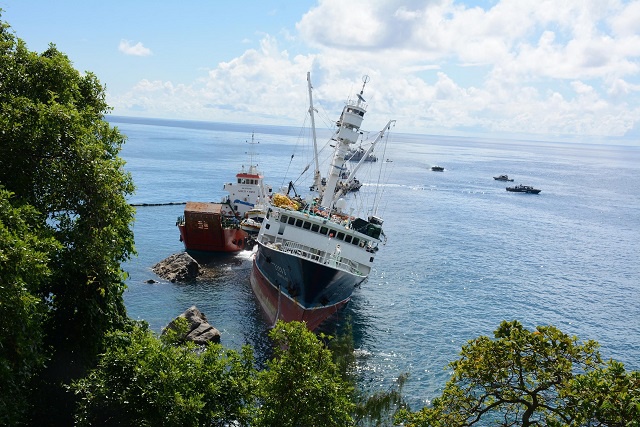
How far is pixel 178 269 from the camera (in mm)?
49250

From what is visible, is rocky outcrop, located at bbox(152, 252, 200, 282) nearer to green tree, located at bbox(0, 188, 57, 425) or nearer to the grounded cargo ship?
the grounded cargo ship

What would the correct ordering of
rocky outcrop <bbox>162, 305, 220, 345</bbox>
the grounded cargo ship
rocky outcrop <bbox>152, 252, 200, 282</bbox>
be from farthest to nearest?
rocky outcrop <bbox>152, 252, 200, 282</bbox> < the grounded cargo ship < rocky outcrop <bbox>162, 305, 220, 345</bbox>

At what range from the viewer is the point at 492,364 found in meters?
14.0

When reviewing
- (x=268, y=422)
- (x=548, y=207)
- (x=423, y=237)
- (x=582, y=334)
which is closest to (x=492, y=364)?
(x=268, y=422)

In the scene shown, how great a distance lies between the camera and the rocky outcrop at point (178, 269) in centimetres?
4881

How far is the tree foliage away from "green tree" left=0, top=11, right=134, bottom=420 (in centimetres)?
1122

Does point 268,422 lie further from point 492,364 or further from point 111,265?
point 111,265

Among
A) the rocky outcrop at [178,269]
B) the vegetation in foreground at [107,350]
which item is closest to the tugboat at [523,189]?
the rocky outcrop at [178,269]

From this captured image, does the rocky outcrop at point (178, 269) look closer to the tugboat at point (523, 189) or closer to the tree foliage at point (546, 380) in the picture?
the tree foliage at point (546, 380)

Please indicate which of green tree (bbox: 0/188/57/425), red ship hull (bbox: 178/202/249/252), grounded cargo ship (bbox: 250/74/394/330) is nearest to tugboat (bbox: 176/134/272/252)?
red ship hull (bbox: 178/202/249/252)

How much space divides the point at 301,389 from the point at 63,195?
10418mm

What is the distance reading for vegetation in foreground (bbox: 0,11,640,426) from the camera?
44.5 ft

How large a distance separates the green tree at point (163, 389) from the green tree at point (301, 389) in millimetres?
1310

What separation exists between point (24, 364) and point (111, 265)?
14.8 feet
